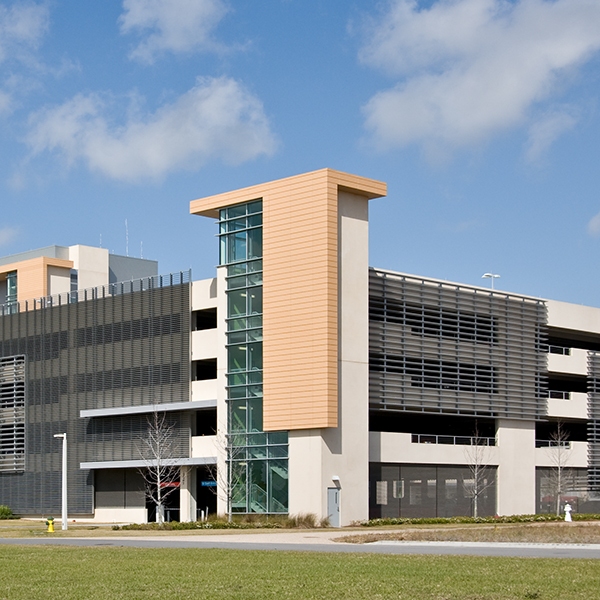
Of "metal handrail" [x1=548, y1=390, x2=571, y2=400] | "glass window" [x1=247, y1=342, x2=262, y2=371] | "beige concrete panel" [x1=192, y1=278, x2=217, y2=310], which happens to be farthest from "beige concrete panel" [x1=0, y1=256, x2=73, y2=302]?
"metal handrail" [x1=548, y1=390, x2=571, y2=400]

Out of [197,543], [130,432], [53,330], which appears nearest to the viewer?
[197,543]

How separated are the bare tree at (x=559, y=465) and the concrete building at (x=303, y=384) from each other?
0.51 ft

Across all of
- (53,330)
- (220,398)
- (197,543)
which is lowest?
(197,543)

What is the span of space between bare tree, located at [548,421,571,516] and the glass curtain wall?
21.5 m

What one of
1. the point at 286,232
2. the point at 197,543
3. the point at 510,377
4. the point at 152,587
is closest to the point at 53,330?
the point at 286,232

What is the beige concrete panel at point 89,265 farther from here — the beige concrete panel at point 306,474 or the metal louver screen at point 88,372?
the beige concrete panel at point 306,474

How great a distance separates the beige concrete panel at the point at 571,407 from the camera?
7125cm

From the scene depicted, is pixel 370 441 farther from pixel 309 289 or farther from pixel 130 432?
pixel 130 432

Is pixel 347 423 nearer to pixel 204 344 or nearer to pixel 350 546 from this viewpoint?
pixel 204 344

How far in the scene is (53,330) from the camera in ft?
239

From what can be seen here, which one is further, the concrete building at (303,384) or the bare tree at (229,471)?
the bare tree at (229,471)

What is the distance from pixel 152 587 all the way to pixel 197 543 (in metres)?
16.6

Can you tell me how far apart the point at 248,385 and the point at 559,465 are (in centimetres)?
2269

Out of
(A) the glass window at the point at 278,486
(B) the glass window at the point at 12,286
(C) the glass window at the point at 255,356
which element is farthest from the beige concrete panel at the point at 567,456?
(B) the glass window at the point at 12,286
